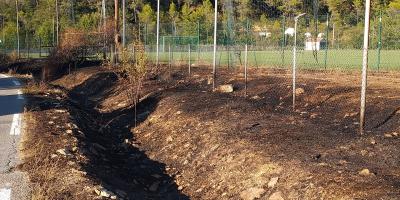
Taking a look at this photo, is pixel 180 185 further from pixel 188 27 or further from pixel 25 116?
pixel 188 27

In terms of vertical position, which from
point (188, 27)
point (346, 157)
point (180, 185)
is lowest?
point (180, 185)

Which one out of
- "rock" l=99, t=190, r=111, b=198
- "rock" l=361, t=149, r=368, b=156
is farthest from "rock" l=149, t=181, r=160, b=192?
"rock" l=361, t=149, r=368, b=156

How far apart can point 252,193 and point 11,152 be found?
13.9 feet

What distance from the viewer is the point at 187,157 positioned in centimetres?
1003

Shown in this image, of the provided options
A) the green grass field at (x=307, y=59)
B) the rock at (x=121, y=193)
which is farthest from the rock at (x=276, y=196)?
the green grass field at (x=307, y=59)

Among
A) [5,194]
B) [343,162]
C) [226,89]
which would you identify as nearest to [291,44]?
[226,89]

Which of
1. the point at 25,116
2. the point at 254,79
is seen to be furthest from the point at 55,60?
the point at 25,116

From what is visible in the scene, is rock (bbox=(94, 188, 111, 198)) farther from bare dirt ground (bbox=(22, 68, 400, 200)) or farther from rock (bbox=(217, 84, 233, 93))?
rock (bbox=(217, 84, 233, 93))

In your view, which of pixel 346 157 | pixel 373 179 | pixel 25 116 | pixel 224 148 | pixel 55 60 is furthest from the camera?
pixel 55 60

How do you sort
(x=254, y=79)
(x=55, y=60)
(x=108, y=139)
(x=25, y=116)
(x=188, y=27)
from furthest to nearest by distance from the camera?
(x=188, y=27)
(x=55, y=60)
(x=254, y=79)
(x=25, y=116)
(x=108, y=139)

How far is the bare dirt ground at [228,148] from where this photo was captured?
7.28 meters

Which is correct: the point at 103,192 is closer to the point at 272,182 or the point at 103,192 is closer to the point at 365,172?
the point at 272,182

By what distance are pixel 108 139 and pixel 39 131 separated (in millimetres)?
1809

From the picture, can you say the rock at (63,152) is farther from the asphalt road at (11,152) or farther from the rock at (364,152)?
the rock at (364,152)
